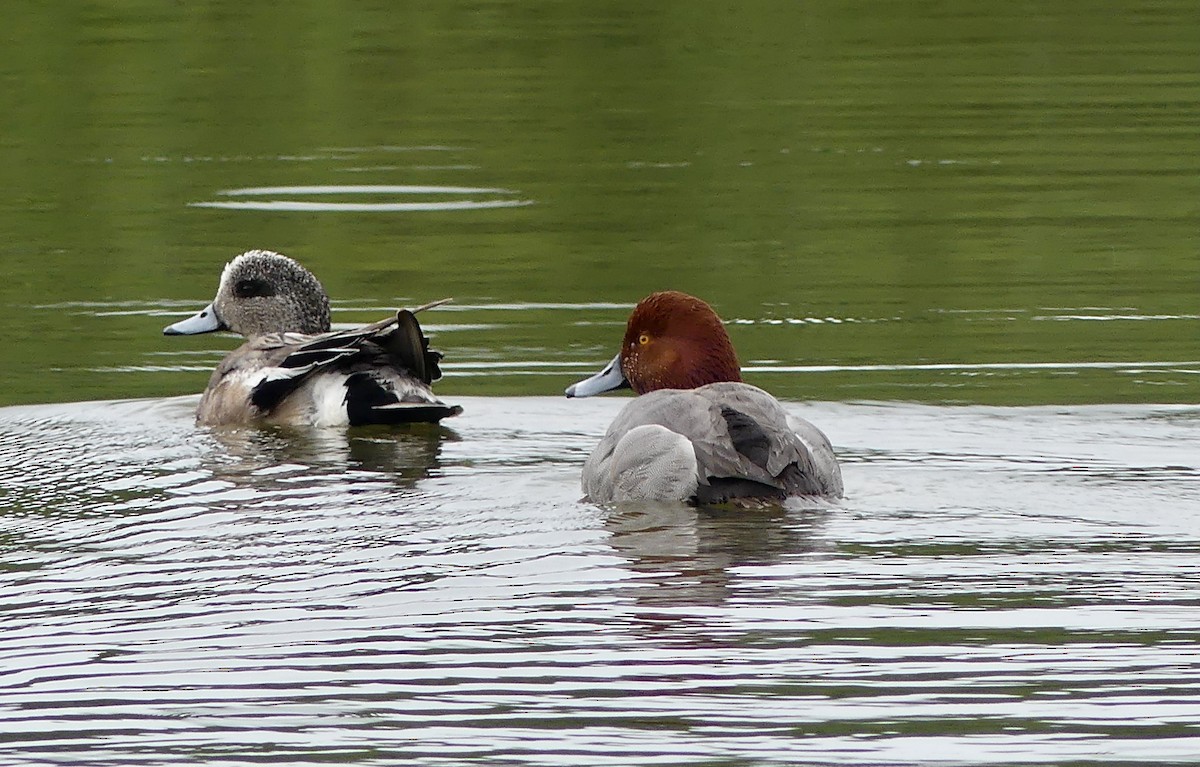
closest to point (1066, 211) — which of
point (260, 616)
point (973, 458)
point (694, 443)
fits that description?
point (973, 458)

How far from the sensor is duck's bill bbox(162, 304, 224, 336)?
11.9 metres

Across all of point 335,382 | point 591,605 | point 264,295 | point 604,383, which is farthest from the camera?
point 264,295

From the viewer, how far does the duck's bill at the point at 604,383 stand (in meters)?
9.74

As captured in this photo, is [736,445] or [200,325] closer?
[736,445]

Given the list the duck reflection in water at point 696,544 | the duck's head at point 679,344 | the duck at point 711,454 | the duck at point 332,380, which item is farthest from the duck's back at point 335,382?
the duck reflection in water at point 696,544

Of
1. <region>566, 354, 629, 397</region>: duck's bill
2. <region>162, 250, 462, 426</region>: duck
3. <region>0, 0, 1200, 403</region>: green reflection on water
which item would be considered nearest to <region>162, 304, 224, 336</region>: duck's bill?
<region>0, 0, 1200, 403</region>: green reflection on water

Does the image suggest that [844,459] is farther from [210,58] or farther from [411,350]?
[210,58]

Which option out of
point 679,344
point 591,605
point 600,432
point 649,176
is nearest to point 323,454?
point 600,432

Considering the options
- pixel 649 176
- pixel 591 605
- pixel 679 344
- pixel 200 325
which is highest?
pixel 649 176

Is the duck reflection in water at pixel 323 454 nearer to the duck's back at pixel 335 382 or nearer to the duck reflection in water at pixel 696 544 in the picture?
the duck's back at pixel 335 382

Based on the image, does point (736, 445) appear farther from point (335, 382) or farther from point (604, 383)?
point (335, 382)

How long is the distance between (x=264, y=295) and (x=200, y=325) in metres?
0.41

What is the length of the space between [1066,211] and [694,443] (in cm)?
893

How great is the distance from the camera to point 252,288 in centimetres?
1186
